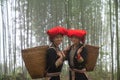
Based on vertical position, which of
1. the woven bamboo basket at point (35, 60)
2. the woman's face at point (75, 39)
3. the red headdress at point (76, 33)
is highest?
the red headdress at point (76, 33)

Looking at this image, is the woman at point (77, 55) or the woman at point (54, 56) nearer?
the woman at point (54, 56)

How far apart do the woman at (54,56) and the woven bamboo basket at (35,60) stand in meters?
0.07

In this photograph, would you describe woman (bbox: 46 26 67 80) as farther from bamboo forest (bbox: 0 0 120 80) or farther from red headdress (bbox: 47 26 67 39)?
bamboo forest (bbox: 0 0 120 80)

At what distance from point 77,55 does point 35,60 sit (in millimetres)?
504

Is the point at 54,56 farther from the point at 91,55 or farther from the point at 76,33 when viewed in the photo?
the point at 91,55

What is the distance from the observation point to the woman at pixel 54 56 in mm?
3938

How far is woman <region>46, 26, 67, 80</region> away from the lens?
3938 mm

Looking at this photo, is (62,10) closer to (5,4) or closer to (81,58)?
(5,4)

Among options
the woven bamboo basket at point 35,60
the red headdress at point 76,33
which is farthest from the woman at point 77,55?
the woven bamboo basket at point 35,60

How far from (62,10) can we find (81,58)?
16556 millimetres

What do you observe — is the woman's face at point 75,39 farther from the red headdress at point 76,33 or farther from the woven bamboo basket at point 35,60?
the woven bamboo basket at point 35,60

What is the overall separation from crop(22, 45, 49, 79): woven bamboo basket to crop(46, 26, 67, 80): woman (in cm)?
7

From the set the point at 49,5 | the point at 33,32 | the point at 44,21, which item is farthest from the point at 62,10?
the point at 33,32

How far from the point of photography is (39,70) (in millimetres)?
3883
